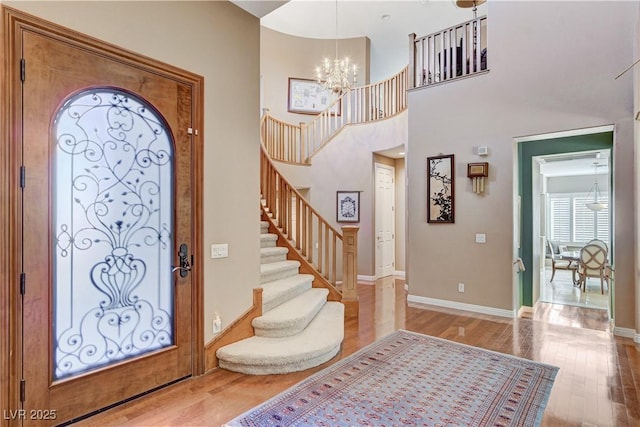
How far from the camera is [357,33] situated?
8.98 m

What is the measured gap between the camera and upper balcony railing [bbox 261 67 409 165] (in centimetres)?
710

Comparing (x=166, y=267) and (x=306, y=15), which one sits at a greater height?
(x=306, y=15)

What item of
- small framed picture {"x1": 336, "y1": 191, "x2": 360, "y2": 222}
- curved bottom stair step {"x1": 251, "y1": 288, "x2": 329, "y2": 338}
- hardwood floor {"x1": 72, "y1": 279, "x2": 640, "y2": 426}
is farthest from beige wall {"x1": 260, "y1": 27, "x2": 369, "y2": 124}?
curved bottom stair step {"x1": 251, "y1": 288, "x2": 329, "y2": 338}

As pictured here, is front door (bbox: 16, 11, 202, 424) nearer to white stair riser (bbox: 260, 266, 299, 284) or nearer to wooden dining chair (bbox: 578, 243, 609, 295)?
white stair riser (bbox: 260, 266, 299, 284)

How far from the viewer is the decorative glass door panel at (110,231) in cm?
222

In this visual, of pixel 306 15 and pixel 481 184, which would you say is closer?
pixel 481 184

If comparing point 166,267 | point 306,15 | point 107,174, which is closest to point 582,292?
point 166,267

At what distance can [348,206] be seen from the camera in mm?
7656

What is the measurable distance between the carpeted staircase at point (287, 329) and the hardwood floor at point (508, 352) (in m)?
0.10

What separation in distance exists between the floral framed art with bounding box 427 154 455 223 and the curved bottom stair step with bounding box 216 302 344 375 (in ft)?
8.96

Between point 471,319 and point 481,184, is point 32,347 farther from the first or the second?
point 481,184

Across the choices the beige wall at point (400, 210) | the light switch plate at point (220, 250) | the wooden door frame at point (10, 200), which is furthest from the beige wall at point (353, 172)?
the wooden door frame at point (10, 200)

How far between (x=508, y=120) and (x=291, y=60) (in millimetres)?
6204

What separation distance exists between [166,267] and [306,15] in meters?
7.73
